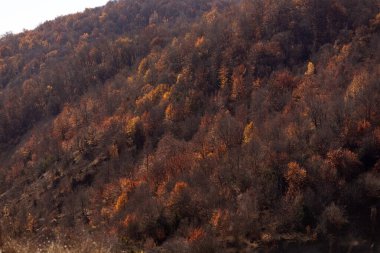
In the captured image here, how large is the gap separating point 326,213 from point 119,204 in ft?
75.4

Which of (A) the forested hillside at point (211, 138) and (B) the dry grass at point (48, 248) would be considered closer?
(B) the dry grass at point (48, 248)

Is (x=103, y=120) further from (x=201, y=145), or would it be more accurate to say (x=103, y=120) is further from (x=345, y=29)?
(x=345, y=29)

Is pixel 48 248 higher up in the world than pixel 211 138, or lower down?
higher up

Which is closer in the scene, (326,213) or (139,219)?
(326,213)

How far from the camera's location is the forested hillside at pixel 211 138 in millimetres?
36406

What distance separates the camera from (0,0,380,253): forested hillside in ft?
119

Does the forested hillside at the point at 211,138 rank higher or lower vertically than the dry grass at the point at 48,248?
lower

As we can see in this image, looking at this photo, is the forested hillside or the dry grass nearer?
the dry grass

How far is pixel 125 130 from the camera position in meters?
70.9

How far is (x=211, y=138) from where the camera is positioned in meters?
54.7

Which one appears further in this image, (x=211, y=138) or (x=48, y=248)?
(x=211, y=138)

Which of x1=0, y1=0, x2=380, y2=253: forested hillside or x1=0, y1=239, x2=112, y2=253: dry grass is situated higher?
x1=0, y1=239, x2=112, y2=253: dry grass

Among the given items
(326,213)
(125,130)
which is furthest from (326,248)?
(125,130)

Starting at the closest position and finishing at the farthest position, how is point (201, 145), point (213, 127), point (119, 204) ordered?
point (119, 204) → point (201, 145) → point (213, 127)
